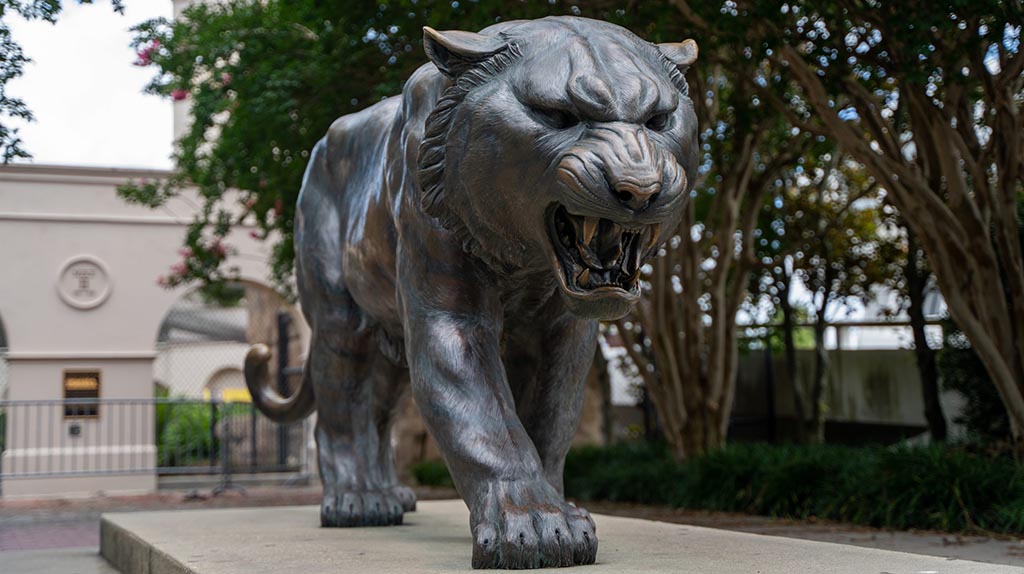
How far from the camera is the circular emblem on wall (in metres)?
16.1

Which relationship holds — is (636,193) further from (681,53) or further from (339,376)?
(339,376)

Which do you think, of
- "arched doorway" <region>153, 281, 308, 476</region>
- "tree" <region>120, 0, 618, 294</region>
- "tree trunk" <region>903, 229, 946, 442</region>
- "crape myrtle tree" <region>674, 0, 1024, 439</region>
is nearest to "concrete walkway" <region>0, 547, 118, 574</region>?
"tree" <region>120, 0, 618, 294</region>

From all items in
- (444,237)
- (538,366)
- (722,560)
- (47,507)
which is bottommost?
(47,507)

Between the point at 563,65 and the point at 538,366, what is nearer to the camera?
the point at 563,65

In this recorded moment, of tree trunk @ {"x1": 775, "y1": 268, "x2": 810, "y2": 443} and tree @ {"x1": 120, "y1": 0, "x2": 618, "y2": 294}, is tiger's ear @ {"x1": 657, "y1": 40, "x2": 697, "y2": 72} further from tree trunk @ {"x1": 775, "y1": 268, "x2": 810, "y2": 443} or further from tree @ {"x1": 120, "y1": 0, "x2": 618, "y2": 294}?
tree trunk @ {"x1": 775, "y1": 268, "x2": 810, "y2": 443}

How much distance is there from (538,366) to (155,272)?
14.4m

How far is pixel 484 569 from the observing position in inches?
104

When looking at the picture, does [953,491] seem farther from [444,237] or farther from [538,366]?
[444,237]

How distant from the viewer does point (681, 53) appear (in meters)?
3.05

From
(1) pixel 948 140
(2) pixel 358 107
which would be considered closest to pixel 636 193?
(1) pixel 948 140

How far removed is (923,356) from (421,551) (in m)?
8.79

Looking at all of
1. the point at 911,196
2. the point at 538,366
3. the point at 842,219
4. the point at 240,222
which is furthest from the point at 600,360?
the point at 538,366

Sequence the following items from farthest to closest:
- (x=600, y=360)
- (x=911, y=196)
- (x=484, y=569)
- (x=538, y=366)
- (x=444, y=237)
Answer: (x=600, y=360) < (x=911, y=196) < (x=538, y=366) < (x=444, y=237) < (x=484, y=569)

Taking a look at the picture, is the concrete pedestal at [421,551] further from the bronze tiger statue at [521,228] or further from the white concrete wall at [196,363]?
the white concrete wall at [196,363]
